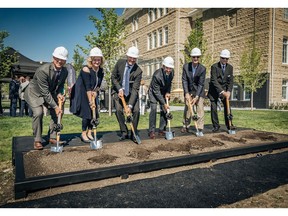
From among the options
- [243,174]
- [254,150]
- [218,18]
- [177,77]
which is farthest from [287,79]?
[243,174]

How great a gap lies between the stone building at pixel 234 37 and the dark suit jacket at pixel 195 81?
10.1 m

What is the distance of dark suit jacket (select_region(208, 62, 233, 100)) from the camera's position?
728 cm

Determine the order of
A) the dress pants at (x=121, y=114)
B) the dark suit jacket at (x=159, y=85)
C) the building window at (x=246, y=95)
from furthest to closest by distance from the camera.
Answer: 1. the building window at (x=246, y=95)
2. the dark suit jacket at (x=159, y=85)
3. the dress pants at (x=121, y=114)

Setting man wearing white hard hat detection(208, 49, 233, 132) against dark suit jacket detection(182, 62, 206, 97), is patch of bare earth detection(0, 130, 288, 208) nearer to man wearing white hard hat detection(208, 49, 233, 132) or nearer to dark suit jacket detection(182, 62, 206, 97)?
man wearing white hard hat detection(208, 49, 233, 132)

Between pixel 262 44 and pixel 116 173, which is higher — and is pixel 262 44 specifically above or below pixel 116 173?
above

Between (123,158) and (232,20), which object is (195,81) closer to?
(123,158)

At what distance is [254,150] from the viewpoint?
207 inches

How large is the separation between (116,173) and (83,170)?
1.62 feet

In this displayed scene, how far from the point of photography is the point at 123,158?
14.2 ft

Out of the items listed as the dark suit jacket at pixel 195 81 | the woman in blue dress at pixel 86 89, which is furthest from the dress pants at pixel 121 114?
the dark suit jacket at pixel 195 81

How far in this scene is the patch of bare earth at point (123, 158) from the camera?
323 centimetres

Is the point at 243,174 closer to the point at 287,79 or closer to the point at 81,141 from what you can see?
the point at 81,141

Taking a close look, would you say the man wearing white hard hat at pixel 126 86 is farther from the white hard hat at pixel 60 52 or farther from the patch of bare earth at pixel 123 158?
the white hard hat at pixel 60 52

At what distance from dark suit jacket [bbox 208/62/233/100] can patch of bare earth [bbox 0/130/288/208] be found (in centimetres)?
166
